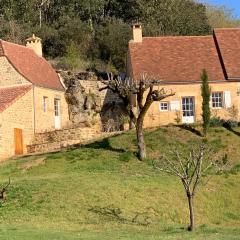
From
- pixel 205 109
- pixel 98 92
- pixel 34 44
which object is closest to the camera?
pixel 205 109

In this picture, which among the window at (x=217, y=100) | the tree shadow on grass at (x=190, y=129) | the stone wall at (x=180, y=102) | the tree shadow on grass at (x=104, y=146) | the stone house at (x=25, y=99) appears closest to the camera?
the tree shadow on grass at (x=104, y=146)

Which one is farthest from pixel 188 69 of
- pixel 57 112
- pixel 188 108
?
pixel 57 112

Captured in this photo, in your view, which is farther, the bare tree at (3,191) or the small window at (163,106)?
the small window at (163,106)

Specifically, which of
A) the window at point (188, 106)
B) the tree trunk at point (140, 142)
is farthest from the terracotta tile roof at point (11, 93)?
the window at point (188, 106)

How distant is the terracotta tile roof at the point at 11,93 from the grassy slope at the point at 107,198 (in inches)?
202

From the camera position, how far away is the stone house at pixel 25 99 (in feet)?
117

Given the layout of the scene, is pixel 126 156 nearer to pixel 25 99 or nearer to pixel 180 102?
pixel 25 99

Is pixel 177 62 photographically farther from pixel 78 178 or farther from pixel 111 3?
pixel 111 3

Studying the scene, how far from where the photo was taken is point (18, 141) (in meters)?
36.3

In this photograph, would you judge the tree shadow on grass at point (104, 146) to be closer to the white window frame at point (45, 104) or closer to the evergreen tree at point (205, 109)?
the evergreen tree at point (205, 109)

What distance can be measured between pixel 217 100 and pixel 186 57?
4.64m

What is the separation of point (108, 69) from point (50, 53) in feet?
29.3

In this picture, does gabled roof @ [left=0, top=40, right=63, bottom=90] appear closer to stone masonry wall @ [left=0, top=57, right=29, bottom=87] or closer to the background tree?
stone masonry wall @ [left=0, top=57, right=29, bottom=87]

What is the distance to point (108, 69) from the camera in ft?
180
